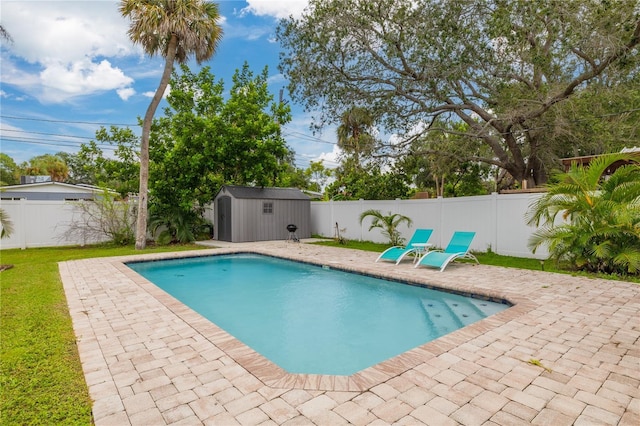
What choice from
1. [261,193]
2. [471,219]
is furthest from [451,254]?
[261,193]

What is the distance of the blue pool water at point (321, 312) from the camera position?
4281 millimetres

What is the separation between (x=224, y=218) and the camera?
14.8m

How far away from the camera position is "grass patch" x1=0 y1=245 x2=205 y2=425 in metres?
2.39

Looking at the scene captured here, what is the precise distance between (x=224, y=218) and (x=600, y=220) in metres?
12.6

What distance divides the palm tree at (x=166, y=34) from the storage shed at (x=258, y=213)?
3.36 metres

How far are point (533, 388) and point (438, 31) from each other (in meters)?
9.61

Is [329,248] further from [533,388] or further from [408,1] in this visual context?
[533,388]

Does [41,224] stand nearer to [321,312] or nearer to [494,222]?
[321,312]

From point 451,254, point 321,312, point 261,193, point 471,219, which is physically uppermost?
point 261,193

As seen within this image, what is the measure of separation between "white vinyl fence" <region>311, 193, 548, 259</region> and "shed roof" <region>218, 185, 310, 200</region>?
2.82 m

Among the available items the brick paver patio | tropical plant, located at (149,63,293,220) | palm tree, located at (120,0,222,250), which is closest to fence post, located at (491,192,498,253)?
the brick paver patio

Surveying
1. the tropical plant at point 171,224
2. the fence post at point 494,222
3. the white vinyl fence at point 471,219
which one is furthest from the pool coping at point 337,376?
the tropical plant at point 171,224

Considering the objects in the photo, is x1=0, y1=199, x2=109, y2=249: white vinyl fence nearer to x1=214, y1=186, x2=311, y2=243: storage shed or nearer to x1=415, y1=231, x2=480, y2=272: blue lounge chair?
x1=214, y1=186, x2=311, y2=243: storage shed

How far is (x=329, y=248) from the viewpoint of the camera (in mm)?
12180
